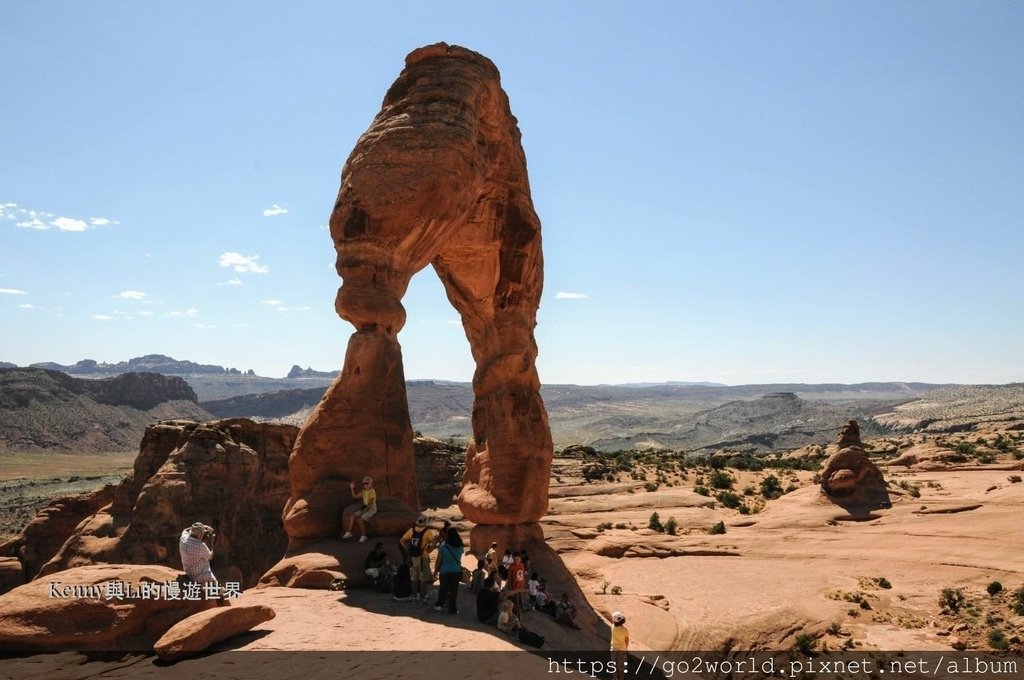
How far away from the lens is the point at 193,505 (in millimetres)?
20641

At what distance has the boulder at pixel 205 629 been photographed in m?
7.21

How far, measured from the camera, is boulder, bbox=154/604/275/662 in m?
7.21

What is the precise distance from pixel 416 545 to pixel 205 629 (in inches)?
139

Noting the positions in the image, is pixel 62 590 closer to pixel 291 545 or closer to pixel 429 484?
pixel 291 545

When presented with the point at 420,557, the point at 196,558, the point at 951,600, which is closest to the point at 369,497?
the point at 420,557

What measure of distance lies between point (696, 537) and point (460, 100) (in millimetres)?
17264

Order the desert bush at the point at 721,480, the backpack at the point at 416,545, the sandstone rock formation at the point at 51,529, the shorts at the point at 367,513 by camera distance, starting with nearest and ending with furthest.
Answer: the backpack at the point at 416,545 < the shorts at the point at 367,513 < the sandstone rock formation at the point at 51,529 < the desert bush at the point at 721,480

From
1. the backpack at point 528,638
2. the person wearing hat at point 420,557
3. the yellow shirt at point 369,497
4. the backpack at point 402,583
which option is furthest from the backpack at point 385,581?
the backpack at point 528,638

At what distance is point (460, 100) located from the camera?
14.9m

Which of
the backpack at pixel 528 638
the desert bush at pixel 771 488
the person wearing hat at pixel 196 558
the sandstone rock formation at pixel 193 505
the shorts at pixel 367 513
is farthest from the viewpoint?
the desert bush at pixel 771 488

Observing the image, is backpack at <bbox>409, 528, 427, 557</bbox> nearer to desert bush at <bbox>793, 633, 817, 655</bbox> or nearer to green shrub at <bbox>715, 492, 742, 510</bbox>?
desert bush at <bbox>793, 633, 817, 655</bbox>

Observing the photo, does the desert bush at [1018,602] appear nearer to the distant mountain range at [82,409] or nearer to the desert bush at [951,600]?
the desert bush at [951,600]

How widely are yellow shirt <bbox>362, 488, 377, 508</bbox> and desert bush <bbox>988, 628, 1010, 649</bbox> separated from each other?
12.9 m

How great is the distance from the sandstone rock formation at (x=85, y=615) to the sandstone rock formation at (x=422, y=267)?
14.1ft
